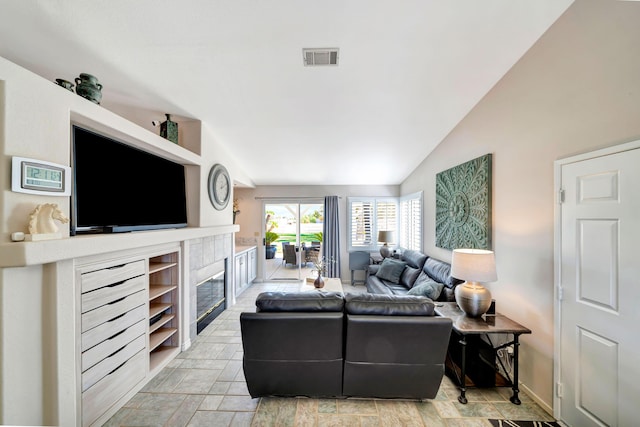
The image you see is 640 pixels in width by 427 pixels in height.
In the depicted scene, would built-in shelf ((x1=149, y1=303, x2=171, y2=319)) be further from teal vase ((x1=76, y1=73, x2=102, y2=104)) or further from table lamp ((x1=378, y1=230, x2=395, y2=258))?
table lamp ((x1=378, y1=230, x2=395, y2=258))

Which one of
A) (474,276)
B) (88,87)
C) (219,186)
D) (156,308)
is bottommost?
(156,308)

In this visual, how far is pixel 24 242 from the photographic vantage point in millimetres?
1280

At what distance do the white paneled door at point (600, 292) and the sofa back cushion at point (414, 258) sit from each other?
2.26 m

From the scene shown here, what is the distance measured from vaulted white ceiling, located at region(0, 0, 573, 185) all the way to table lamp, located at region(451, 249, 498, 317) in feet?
5.99

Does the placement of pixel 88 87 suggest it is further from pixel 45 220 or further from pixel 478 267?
pixel 478 267

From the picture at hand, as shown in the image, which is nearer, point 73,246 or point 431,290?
point 73,246

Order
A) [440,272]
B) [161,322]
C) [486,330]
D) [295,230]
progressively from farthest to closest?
[295,230]
[440,272]
[161,322]
[486,330]

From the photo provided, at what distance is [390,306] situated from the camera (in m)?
1.90

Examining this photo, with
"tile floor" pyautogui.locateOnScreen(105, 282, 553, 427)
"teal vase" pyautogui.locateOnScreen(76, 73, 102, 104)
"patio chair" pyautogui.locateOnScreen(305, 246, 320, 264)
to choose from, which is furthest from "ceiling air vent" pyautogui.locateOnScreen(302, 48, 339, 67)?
"patio chair" pyautogui.locateOnScreen(305, 246, 320, 264)

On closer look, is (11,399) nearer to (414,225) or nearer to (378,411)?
(378,411)

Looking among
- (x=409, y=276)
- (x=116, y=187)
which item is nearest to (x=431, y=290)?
(x=409, y=276)

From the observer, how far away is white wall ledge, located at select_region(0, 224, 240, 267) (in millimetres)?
1249

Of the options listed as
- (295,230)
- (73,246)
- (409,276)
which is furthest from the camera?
(295,230)

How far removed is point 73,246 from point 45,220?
0.21m
